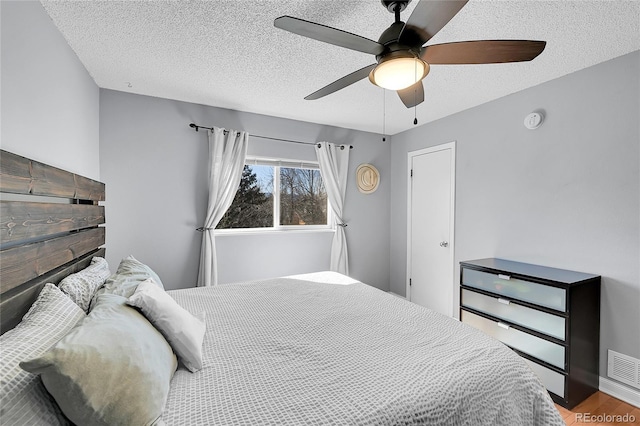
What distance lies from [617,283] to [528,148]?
1307mm

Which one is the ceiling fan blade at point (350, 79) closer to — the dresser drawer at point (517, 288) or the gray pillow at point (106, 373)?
the gray pillow at point (106, 373)

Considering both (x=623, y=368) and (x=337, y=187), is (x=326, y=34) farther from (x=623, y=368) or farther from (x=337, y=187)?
(x=623, y=368)

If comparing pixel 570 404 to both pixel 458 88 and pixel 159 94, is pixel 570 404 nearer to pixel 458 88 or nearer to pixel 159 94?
pixel 458 88

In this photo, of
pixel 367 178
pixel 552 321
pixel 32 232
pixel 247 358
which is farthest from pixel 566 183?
pixel 32 232

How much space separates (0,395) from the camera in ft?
2.27

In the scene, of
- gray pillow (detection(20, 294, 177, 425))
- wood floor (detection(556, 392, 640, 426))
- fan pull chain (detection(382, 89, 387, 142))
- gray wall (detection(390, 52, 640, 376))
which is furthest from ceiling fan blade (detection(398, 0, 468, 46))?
wood floor (detection(556, 392, 640, 426))

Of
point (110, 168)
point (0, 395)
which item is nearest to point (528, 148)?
point (0, 395)

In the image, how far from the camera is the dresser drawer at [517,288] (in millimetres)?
2143

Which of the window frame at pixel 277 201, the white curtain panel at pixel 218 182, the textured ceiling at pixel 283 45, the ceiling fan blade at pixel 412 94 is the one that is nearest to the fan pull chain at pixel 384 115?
the textured ceiling at pixel 283 45

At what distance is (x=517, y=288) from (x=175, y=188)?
3.39 metres

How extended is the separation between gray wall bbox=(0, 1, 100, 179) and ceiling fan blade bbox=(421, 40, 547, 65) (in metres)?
1.94

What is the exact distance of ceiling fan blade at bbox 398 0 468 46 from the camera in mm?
1147

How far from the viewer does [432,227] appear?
377 centimetres

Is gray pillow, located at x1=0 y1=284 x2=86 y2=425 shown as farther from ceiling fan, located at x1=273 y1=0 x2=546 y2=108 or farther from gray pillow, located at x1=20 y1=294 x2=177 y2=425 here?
ceiling fan, located at x1=273 y1=0 x2=546 y2=108
